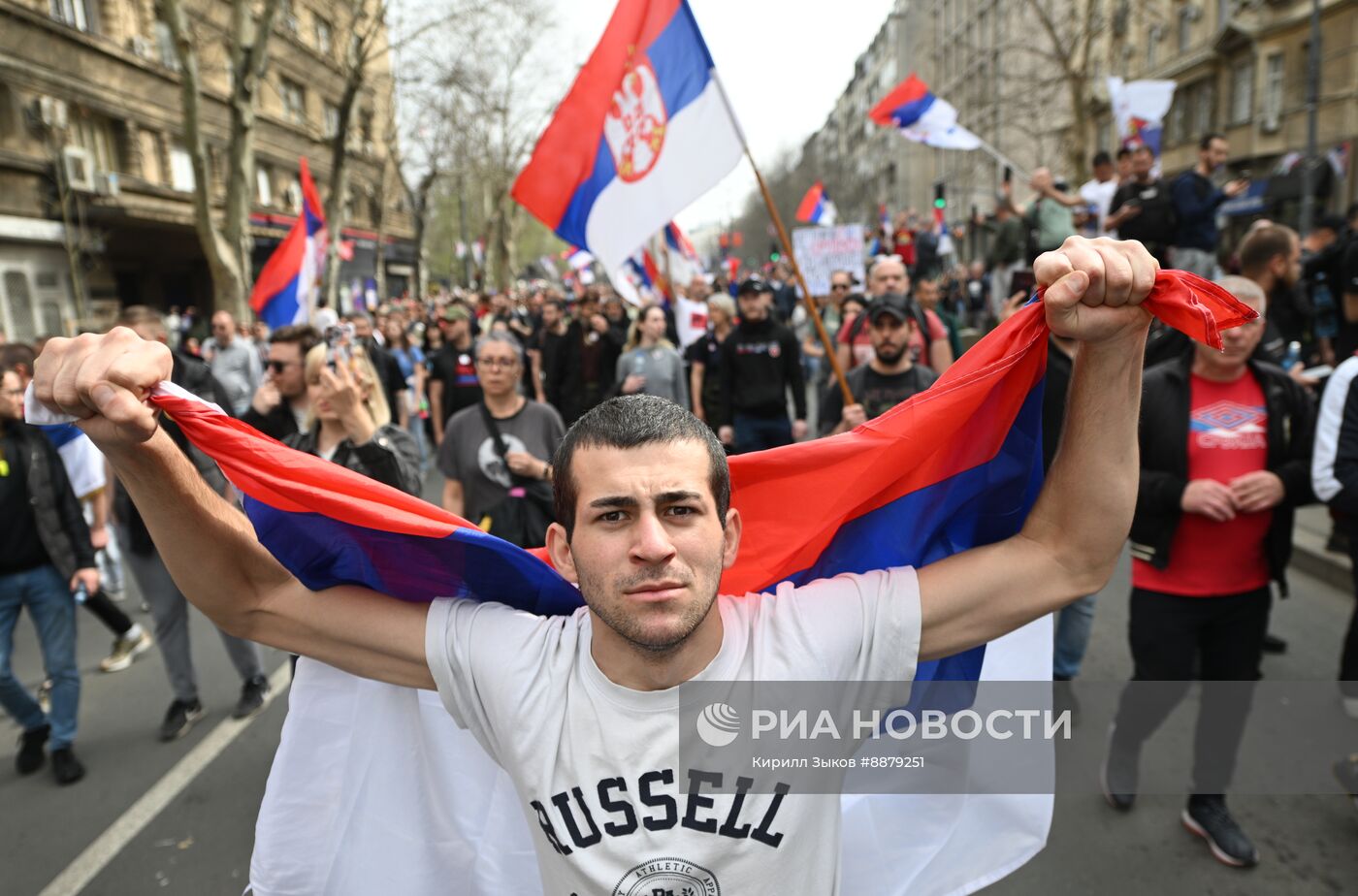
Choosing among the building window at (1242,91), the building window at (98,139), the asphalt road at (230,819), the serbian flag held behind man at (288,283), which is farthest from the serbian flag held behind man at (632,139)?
Result: the building window at (1242,91)

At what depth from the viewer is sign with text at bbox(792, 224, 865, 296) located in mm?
13742

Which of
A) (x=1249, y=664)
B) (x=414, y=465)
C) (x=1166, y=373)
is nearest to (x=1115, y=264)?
(x=1166, y=373)

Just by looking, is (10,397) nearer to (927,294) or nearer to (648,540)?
(648,540)

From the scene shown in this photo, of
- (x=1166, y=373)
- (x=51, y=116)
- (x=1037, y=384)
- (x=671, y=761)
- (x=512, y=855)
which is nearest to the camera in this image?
(x=671, y=761)

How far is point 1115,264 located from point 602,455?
3.05 feet

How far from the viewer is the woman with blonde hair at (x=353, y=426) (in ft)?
11.0

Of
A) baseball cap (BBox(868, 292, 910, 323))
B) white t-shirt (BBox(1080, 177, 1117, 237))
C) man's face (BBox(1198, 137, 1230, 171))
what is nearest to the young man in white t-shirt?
baseball cap (BBox(868, 292, 910, 323))

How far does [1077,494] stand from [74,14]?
89.6ft

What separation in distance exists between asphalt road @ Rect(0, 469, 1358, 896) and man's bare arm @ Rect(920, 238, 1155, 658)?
1.36 meters

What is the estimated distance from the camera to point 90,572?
4336 mm

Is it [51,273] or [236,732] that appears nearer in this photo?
[236,732]

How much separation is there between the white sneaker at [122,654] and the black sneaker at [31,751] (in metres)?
1.15

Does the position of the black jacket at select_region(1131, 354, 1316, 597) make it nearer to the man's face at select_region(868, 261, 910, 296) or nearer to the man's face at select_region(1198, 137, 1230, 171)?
the man's face at select_region(868, 261, 910, 296)

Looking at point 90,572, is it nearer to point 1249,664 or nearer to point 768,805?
point 768,805
